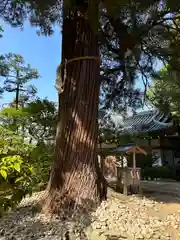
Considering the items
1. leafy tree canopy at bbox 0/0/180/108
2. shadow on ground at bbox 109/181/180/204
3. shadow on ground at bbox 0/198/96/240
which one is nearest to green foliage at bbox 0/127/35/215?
shadow on ground at bbox 0/198/96/240

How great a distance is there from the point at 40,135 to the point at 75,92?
2539 millimetres

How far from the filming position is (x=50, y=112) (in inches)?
207

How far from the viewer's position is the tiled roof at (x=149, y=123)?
10352 millimetres

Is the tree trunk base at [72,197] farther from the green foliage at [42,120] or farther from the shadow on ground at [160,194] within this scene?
the green foliage at [42,120]

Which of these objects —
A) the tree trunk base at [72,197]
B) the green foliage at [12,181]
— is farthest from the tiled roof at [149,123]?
the green foliage at [12,181]

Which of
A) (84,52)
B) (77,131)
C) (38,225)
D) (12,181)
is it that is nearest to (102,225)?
(38,225)

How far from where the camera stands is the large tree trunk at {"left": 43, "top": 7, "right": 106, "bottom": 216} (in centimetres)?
283

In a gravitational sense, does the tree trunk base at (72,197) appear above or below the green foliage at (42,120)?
below

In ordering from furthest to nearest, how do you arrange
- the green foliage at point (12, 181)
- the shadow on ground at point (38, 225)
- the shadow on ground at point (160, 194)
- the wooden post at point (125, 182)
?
the wooden post at point (125, 182)
the shadow on ground at point (160, 194)
the shadow on ground at point (38, 225)
the green foliage at point (12, 181)

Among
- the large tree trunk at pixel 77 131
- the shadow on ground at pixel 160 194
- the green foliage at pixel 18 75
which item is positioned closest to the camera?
the large tree trunk at pixel 77 131

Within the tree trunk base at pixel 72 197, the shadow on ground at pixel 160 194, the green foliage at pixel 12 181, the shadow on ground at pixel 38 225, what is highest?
the green foliage at pixel 12 181

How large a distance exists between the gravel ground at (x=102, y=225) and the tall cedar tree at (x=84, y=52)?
20 centimetres

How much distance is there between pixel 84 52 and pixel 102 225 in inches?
86.2

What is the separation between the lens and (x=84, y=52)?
3.30 m
